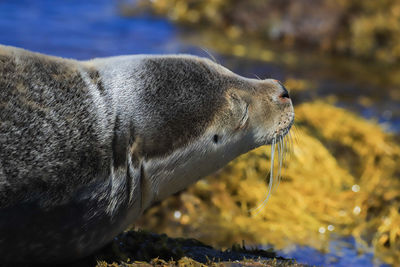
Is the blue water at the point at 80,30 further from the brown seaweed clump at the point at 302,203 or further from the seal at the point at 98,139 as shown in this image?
the seal at the point at 98,139

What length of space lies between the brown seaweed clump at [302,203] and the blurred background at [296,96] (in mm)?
13

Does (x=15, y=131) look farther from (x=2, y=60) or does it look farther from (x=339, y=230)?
(x=339, y=230)

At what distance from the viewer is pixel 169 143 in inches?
144

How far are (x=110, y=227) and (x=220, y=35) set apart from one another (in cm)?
1138

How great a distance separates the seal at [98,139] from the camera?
3.30 m

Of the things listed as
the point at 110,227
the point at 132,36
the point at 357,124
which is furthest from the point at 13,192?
the point at 132,36

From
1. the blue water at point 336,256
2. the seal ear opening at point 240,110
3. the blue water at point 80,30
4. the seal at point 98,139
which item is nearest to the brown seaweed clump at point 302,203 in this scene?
the blue water at point 336,256

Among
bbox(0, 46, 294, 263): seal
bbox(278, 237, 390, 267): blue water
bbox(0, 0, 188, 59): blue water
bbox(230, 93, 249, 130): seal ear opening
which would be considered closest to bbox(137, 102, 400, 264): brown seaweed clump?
bbox(278, 237, 390, 267): blue water

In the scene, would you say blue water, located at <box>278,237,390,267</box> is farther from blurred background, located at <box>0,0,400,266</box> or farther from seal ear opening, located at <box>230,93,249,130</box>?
seal ear opening, located at <box>230,93,249,130</box>

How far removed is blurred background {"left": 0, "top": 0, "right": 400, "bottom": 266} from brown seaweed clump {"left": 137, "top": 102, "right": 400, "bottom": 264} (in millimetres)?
13

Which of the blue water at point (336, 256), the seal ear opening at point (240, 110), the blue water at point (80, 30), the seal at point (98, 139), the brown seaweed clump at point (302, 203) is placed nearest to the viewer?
the seal at point (98, 139)

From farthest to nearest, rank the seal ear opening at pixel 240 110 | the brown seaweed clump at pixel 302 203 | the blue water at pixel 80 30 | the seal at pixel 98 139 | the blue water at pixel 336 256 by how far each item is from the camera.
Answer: the blue water at pixel 80 30 < the brown seaweed clump at pixel 302 203 < the blue water at pixel 336 256 < the seal ear opening at pixel 240 110 < the seal at pixel 98 139

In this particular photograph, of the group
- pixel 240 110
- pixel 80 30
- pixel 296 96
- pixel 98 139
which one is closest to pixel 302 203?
pixel 240 110

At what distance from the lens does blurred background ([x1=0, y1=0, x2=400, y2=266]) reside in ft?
20.6
